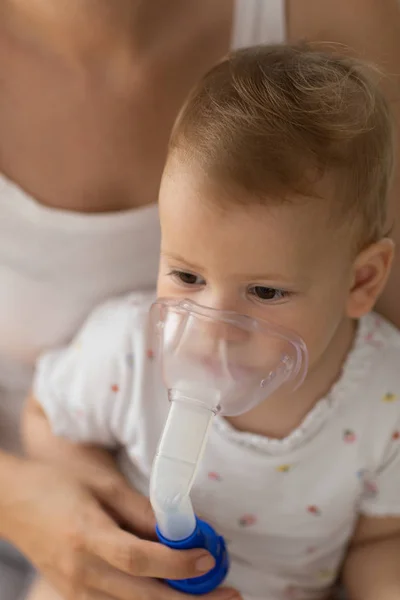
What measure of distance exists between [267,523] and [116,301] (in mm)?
321

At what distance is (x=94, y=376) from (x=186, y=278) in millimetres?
212

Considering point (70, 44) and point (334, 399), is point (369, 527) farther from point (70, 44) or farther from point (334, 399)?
point (70, 44)

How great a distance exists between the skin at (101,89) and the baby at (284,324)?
12 centimetres

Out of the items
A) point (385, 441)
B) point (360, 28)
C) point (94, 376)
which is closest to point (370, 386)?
point (385, 441)

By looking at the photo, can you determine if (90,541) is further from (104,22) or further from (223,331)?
(104,22)

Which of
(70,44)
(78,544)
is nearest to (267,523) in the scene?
(78,544)

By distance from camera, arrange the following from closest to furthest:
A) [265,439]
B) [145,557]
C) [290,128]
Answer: [290,128]
[145,557]
[265,439]

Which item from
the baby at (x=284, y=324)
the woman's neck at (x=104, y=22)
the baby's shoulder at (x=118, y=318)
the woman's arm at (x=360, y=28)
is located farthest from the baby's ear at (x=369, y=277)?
the woman's neck at (x=104, y=22)

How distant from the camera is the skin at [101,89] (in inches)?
34.3

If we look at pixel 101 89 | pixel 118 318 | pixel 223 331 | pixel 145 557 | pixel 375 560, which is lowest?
pixel 375 560

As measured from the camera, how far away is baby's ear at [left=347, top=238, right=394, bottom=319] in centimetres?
74

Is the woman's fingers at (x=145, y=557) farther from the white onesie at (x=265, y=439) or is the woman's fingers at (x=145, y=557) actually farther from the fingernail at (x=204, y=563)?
the white onesie at (x=265, y=439)

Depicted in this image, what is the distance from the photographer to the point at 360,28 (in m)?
0.88

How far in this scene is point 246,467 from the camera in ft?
2.77
